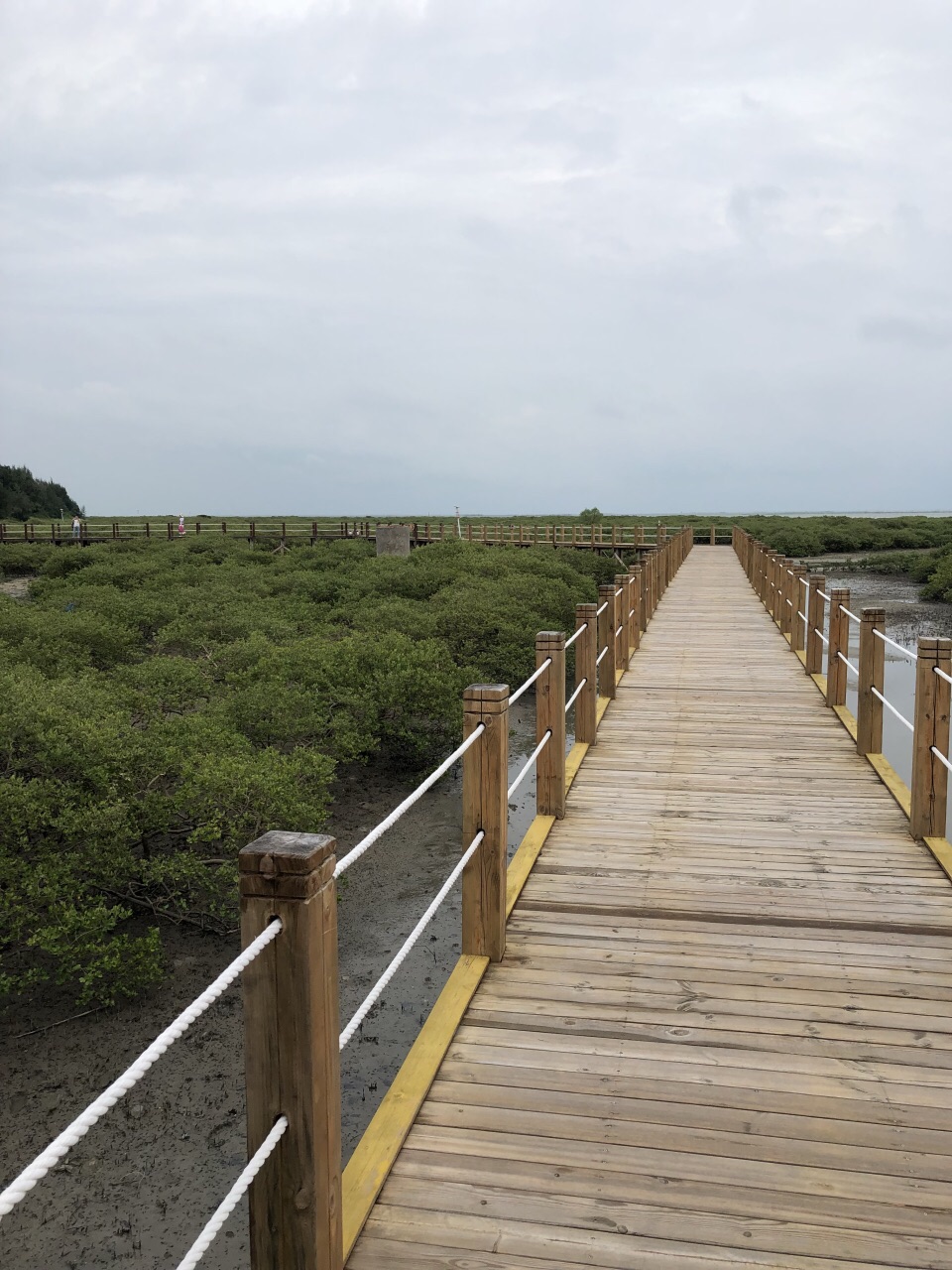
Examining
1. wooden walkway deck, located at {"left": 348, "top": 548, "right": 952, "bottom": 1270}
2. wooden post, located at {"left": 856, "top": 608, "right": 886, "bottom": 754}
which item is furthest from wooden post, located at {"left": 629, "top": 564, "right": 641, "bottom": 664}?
wooden walkway deck, located at {"left": 348, "top": 548, "right": 952, "bottom": 1270}

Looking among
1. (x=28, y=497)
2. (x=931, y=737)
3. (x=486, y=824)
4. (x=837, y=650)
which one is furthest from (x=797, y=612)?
(x=28, y=497)

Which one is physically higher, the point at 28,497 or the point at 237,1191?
the point at 28,497

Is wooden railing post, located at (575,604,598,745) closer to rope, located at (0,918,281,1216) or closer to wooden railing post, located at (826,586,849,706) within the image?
wooden railing post, located at (826,586,849,706)

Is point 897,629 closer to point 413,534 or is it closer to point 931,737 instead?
point 931,737

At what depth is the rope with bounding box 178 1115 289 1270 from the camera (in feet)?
5.58

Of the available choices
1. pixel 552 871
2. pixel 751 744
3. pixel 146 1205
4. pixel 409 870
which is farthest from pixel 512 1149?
pixel 409 870

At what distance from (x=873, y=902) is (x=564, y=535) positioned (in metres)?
39.5

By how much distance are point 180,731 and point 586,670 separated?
11.6ft

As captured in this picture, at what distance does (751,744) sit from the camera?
7.49 m

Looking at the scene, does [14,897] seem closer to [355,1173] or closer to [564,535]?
[355,1173]

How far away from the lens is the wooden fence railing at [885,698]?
5184 millimetres

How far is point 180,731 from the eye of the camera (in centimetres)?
863

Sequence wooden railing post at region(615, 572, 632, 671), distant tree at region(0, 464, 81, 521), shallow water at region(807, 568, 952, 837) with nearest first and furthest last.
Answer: wooden railing post at region(615, 572, 632, 671)
shallow water at region(807, 568, 952, 837)
distant tree at region(0, 464, 81, 521)

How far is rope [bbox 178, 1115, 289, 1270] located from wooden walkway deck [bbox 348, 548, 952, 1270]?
594mm
